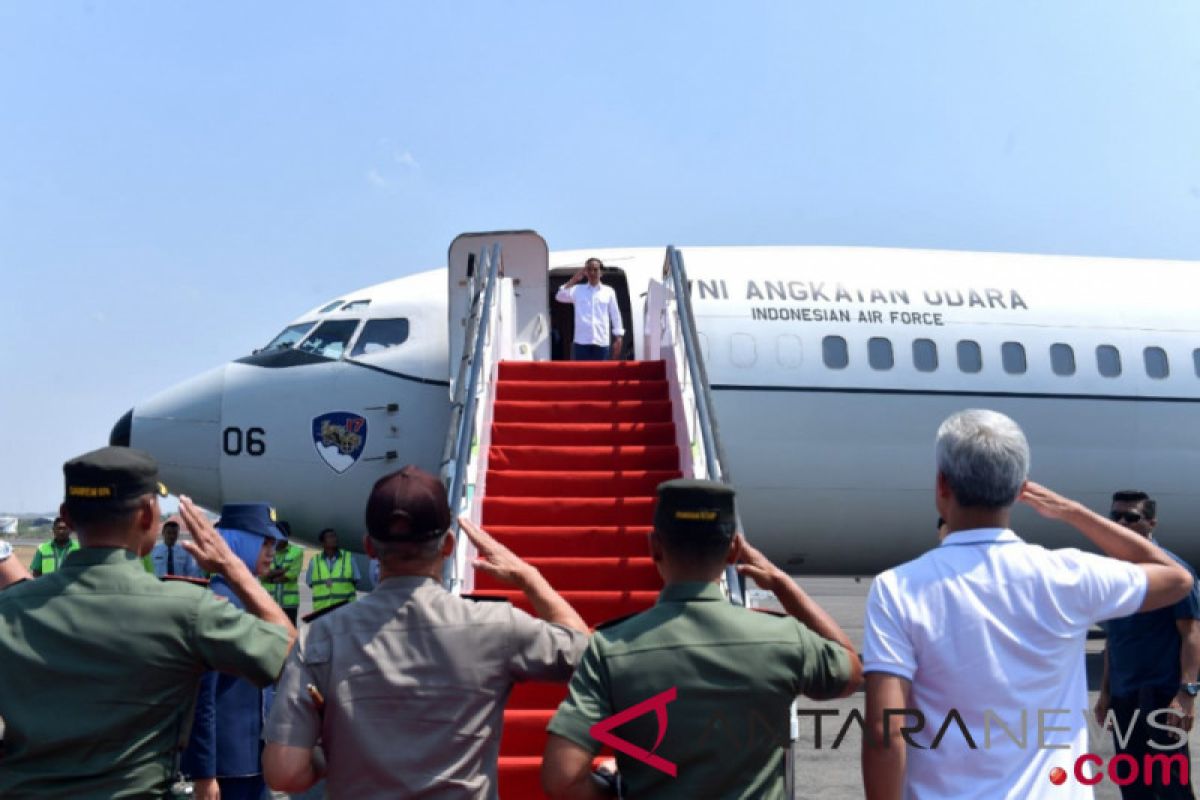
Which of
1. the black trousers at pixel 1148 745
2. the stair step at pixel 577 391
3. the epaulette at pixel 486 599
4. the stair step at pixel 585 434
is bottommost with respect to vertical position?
the black trousers at pixel 1148 745

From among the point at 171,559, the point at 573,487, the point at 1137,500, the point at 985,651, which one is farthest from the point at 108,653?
the point at 171,559

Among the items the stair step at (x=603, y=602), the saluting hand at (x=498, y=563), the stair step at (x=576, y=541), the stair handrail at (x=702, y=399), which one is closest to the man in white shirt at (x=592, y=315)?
the stair handrail at (x=702, y=399)

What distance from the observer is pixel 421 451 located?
10953 mm

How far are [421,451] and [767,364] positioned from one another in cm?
356

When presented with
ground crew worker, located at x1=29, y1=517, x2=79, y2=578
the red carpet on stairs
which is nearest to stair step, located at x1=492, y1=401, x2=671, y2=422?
the red carpet on stairs

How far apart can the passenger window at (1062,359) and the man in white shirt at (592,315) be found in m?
4.98

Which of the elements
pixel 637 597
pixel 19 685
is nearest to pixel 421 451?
pixel 637 597

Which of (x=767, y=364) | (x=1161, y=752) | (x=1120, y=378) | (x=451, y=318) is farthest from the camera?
(x=1120, y=378)

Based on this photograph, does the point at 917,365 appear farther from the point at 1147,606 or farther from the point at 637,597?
the point at 1147,606

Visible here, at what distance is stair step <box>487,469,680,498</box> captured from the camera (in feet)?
24.7

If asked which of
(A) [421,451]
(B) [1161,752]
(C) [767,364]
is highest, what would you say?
(C) [767,364]

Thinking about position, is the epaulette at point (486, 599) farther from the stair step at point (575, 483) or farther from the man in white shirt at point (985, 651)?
the stair step at point (575, 483)

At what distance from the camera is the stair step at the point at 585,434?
8.13 meters

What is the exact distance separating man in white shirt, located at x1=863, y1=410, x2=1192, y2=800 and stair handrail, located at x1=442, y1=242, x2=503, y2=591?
111 inches
